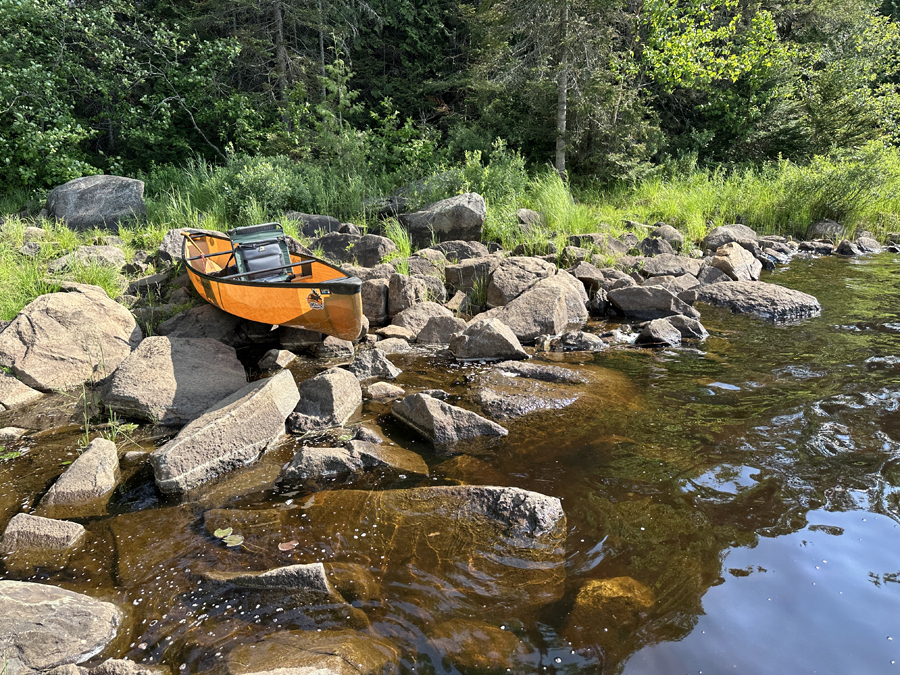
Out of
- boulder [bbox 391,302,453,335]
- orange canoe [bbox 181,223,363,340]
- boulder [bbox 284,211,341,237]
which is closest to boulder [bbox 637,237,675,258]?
boulder [bbox 391,302,453,335]

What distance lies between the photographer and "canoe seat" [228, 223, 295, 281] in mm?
7387

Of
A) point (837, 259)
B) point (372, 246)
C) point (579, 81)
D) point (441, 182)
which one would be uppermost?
point (579, 81)

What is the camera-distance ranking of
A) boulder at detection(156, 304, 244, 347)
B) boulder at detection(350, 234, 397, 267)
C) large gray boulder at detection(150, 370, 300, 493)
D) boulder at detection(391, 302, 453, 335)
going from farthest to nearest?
boulder at detection(350, 234, 397, 267), boulder at detection(391, 302, 453, 335), boulder at detection(156, 304, 244, 347), large gray boulder at detection(150, 370, 300, 493)

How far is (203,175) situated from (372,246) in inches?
238

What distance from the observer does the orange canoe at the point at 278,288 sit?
19.2 feet

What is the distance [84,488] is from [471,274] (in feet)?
18.5

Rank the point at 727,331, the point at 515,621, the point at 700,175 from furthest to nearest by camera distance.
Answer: the point at 700,175
the point at 727,331
the point at 515,621

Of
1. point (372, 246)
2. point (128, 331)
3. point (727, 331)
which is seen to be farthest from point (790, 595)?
point (372, 246)

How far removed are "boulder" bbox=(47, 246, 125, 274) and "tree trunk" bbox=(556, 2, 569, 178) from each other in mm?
9746

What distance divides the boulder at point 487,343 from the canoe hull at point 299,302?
115 cm

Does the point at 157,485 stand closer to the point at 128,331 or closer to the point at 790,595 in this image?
the point at 128,331

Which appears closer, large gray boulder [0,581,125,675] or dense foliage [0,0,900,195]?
large gray boulder [0,581,125,675]

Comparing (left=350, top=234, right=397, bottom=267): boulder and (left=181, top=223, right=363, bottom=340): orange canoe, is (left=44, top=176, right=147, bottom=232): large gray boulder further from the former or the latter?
(left=350, top=234, right=397, bottom=267): boulder

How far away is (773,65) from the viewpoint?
1442cm
